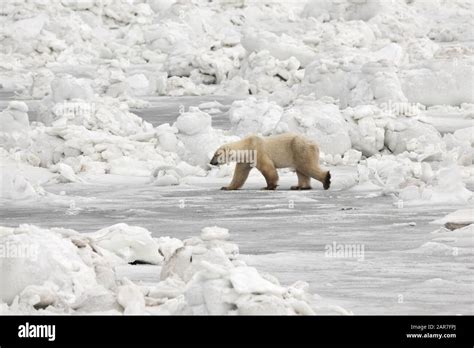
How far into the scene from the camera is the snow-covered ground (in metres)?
6.98

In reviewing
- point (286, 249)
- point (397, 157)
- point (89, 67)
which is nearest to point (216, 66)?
point (89, 67)

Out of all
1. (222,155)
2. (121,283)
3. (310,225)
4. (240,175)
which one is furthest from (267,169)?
(121,283)

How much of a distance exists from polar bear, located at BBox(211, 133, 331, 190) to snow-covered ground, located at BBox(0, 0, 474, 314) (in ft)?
0.93

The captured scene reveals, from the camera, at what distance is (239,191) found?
13492mm

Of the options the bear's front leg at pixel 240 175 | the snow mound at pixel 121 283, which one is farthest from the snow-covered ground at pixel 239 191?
the bear's front leg at pixel 240 175

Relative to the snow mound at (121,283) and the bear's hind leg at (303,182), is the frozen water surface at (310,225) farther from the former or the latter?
the snow mound at (121,283)

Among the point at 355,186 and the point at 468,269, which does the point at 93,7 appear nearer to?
the point at 355,186

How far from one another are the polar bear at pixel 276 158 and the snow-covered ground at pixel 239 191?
11.2 inches

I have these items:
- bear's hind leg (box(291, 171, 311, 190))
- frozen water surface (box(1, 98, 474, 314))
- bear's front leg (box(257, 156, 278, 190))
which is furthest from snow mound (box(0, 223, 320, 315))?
bear's hind leg (box(291, 171, 311, 190))

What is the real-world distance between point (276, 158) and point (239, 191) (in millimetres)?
583

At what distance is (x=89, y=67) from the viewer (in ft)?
116
